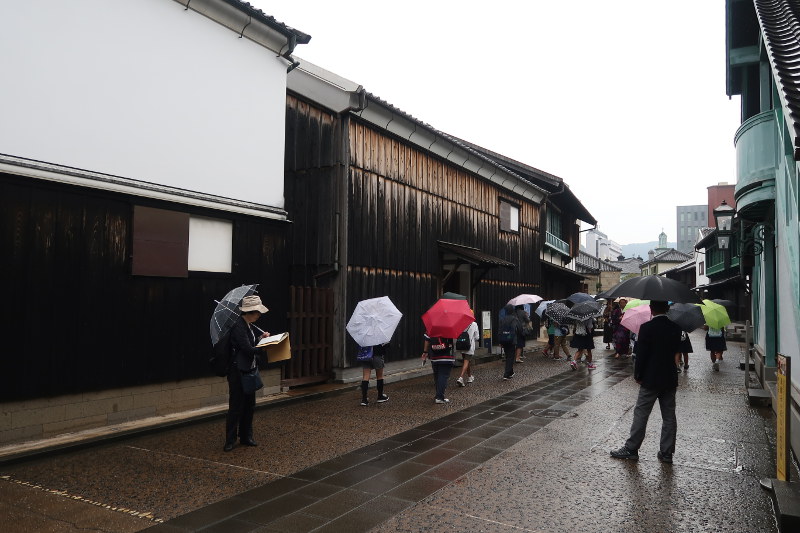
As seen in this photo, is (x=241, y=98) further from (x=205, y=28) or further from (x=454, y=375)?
(x=454, y=375)

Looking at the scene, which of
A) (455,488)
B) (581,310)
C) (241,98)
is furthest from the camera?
(581,310)

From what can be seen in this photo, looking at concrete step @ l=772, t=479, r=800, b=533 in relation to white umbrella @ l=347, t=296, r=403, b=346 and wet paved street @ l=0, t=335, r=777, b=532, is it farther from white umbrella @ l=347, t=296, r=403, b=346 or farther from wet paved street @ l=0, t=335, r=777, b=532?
white umbrella @ l=347, t=296, r=403, b=346

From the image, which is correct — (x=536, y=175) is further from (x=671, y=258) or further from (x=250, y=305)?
(x=671, y=258)

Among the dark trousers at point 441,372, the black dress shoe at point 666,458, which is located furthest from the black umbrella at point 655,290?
the dark trousers at point 441,372

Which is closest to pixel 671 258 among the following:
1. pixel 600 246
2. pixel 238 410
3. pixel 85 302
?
pixel 600 246

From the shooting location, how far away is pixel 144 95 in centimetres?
809

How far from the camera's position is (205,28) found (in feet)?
29.7

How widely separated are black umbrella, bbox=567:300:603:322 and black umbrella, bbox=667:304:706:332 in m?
2.78

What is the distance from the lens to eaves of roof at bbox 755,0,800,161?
4.67 m

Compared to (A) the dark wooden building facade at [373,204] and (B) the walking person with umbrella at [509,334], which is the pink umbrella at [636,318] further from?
(A) the dark wooden building facade at [373,204]

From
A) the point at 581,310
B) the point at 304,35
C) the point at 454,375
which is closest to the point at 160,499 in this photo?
the point at 304,35

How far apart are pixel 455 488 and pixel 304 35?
862 centimetres

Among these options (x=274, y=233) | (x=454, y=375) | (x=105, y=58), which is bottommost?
(x=454, y=375)

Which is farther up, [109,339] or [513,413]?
[109,339]
